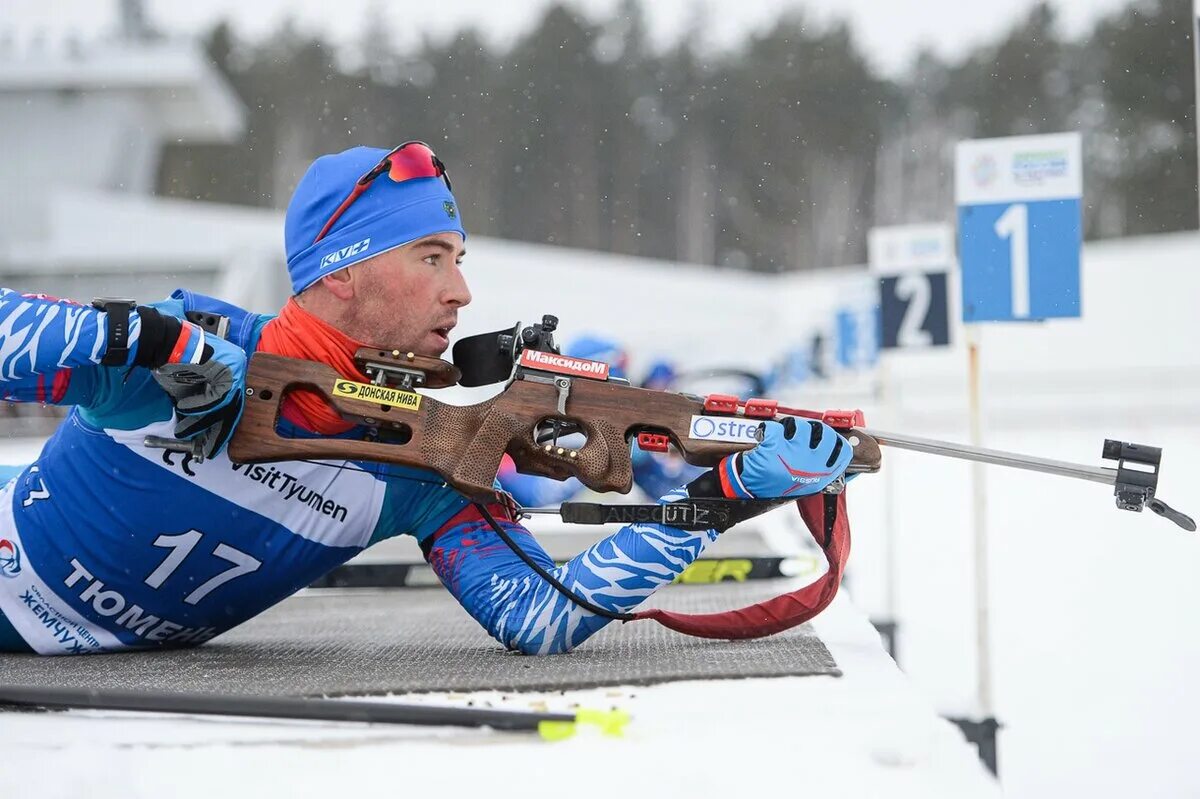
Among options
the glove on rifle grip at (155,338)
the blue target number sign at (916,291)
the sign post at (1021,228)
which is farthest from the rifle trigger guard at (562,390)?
the blue target number sign at (916,291)

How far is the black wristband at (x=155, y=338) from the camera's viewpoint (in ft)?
6.81

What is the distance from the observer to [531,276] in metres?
25.3

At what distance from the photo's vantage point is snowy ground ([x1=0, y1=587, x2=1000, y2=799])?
1.46 meters

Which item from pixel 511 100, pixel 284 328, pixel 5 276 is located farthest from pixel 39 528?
pixel 511 100

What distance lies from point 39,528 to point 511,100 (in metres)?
35.0

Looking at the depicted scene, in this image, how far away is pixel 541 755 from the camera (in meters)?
1.55

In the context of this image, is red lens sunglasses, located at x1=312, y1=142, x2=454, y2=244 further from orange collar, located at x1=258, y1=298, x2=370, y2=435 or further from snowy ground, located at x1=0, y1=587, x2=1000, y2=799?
snowy ground, located at x1=0, y1=587, x2=1000, y2=799

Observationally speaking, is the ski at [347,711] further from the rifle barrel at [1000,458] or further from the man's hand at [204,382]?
the rifle barrel at [1000,458]

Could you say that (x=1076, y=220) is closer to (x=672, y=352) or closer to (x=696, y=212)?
(x=672, y=352)

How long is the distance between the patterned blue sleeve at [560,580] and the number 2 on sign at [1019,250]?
7.32ft

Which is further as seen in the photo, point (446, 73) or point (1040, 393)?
point (446, 73)

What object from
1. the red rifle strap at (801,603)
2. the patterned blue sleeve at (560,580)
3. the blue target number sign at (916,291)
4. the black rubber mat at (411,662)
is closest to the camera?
the black rubber mat at (411,662)

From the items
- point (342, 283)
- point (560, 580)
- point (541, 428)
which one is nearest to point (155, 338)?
point (342, 283)

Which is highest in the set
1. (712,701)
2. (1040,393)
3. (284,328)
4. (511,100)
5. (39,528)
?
(511,100)
